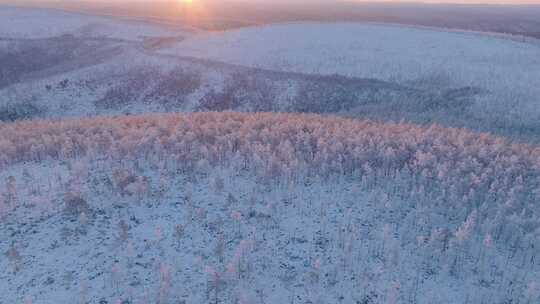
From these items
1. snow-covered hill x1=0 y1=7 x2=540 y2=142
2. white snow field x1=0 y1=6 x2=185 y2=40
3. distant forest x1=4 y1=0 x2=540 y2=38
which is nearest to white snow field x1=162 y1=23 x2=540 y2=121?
snow-covered hill x1=0 y1=7 x2=540 y2=142

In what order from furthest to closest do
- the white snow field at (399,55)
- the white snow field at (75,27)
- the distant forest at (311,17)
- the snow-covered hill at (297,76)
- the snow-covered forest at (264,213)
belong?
the distant forest at (311,17) → the white snow field at (75,27) → the white snow field at (399,55) → the snow-covered hill at (297,76) → the snow-covered forest at (264,213)

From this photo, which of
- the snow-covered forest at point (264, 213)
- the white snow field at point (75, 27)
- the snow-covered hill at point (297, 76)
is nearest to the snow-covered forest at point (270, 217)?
the snow-covered forest at point (264, 213)

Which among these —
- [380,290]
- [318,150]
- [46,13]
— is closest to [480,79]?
[318,150]

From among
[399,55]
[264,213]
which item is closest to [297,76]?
[399,55]

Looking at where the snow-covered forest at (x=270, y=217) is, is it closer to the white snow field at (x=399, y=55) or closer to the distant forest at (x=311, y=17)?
A: the white snow field at (x=399, y=55)

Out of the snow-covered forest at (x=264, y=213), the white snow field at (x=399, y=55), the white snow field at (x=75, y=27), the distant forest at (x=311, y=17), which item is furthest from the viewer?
the distant forest at (x=311, y=17)

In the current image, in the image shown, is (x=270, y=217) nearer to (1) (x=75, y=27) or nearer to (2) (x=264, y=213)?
(2) (x=264, y=213)

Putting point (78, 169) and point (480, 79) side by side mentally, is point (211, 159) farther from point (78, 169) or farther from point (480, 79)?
point (480, 79)
